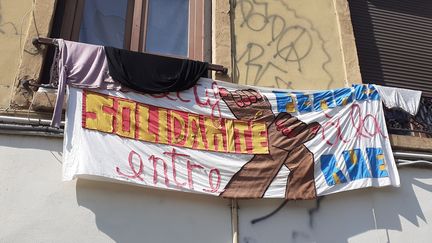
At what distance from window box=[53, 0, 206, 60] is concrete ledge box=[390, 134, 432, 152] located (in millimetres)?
2850

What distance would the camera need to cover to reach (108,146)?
16.8ft

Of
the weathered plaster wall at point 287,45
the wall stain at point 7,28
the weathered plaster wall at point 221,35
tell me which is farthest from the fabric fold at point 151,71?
the wall stain at point 7,28

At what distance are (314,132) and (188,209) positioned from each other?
6.26 feet

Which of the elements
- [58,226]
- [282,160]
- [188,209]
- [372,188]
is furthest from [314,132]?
[58,226]

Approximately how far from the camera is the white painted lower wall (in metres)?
4.82

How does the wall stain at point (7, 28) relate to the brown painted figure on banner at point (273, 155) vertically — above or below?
above

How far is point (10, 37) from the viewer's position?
227 inches

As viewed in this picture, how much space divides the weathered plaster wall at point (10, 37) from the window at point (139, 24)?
42cm

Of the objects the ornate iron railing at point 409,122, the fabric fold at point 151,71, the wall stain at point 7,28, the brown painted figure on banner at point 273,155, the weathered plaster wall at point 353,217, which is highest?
the wall stain at point 7,28

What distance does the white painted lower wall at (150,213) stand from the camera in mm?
4816

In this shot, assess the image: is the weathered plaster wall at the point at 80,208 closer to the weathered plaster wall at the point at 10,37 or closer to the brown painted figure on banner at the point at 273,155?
the brown painted figure on banner at the point at 273,155

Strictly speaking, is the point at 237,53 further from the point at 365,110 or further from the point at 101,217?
the point at 101,217

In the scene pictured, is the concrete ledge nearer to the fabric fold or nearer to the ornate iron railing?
the ornate iron railing

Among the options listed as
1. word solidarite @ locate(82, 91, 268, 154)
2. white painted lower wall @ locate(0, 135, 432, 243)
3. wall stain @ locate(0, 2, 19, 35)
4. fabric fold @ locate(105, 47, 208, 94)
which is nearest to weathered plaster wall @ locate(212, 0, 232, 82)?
fabric fold @ locate(105, 47, 208, 94)
